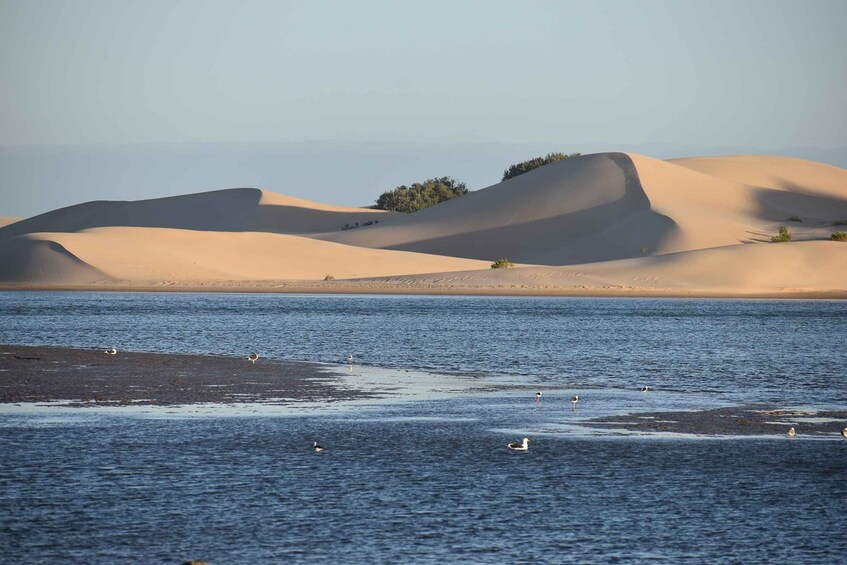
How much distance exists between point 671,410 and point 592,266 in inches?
3228

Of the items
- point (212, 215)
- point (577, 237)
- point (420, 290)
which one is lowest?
point (420, 290)

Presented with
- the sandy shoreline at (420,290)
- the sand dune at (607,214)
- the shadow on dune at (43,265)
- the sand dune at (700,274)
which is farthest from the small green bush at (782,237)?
the shadow on dune at (43,265)

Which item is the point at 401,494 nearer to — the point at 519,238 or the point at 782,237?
the point at 782,237

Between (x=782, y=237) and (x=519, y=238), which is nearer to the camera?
(x=782, y=237)

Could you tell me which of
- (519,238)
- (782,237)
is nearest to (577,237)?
(519,238)

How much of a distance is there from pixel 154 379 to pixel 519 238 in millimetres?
113308

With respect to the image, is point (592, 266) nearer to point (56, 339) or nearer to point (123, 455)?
point (56, 339)

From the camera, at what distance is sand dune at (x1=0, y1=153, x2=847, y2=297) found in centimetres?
10094

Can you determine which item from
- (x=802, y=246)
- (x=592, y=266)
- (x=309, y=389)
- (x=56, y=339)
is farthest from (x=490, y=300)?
(x=309, y=389)

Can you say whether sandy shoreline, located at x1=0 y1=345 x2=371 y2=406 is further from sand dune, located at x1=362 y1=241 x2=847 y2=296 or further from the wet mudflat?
sand dune, located at x1=362 y1=241 x2=847 y2=296

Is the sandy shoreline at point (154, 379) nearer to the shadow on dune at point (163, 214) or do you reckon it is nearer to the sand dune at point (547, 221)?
the sand dune at point (547, 221)

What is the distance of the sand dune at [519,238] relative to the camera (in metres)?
101

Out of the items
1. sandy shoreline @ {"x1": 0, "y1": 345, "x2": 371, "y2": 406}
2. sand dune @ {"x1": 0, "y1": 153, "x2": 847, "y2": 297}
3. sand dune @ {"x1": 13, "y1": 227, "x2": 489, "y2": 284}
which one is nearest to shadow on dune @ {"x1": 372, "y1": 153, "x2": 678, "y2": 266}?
sand dune @ {"x1": 0, "y1": 153, "x2": 847, "y2": 297}

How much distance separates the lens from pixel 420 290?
98625 millimetres
